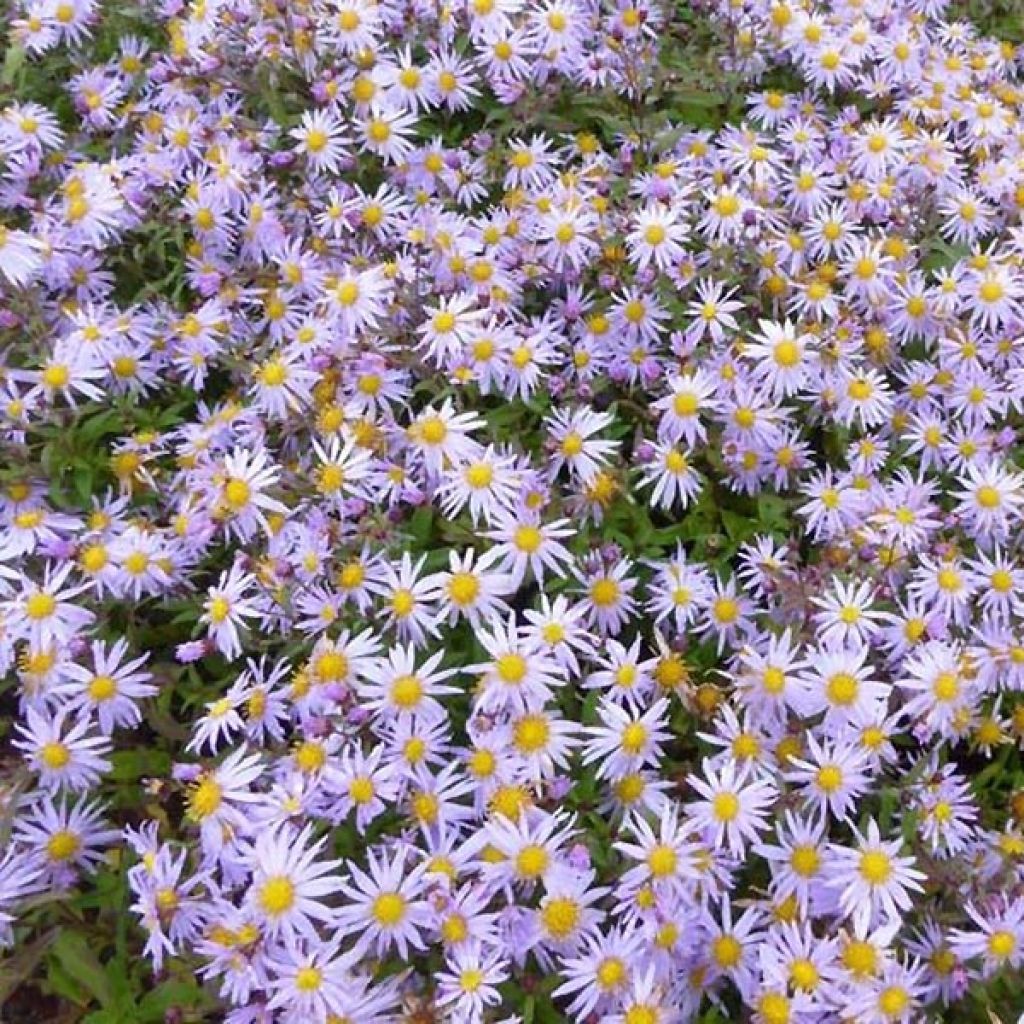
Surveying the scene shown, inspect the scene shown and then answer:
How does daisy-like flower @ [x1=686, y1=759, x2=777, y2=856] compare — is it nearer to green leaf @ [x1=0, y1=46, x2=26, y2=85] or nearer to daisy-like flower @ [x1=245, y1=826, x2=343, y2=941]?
daisy-like flower @ [x1=245, y1=826, x2=343, y2=941]

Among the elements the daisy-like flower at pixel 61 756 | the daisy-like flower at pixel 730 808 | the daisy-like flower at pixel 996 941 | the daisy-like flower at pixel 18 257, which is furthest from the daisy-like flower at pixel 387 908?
the daisy-like flower at pixel 18 257

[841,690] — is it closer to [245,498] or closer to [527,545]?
[527,545]

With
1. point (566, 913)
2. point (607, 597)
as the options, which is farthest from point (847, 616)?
point (566, 913)

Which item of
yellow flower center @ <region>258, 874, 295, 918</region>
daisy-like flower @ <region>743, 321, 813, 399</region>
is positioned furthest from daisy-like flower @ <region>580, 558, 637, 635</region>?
yellow flower center @ <region>258, 874, 295, 918</region>

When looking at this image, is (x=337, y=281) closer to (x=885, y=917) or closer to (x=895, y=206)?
(x=895, y=206)

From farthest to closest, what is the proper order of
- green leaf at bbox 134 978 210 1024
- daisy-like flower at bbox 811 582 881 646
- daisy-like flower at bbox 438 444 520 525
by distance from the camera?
daisy-like flower at bbox 438 444 520 525
daisy-like flower at bbox 811 582 881 646
green leaf at bbox 134 978 210 1024

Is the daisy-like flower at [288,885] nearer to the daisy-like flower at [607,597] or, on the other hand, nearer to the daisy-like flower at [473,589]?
the daisy-like flower at [473,589]

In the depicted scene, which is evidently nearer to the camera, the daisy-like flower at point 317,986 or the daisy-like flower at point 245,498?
the daisy-like flower at point 317,986

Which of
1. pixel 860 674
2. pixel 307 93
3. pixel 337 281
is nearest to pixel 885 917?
pixel 860 674
